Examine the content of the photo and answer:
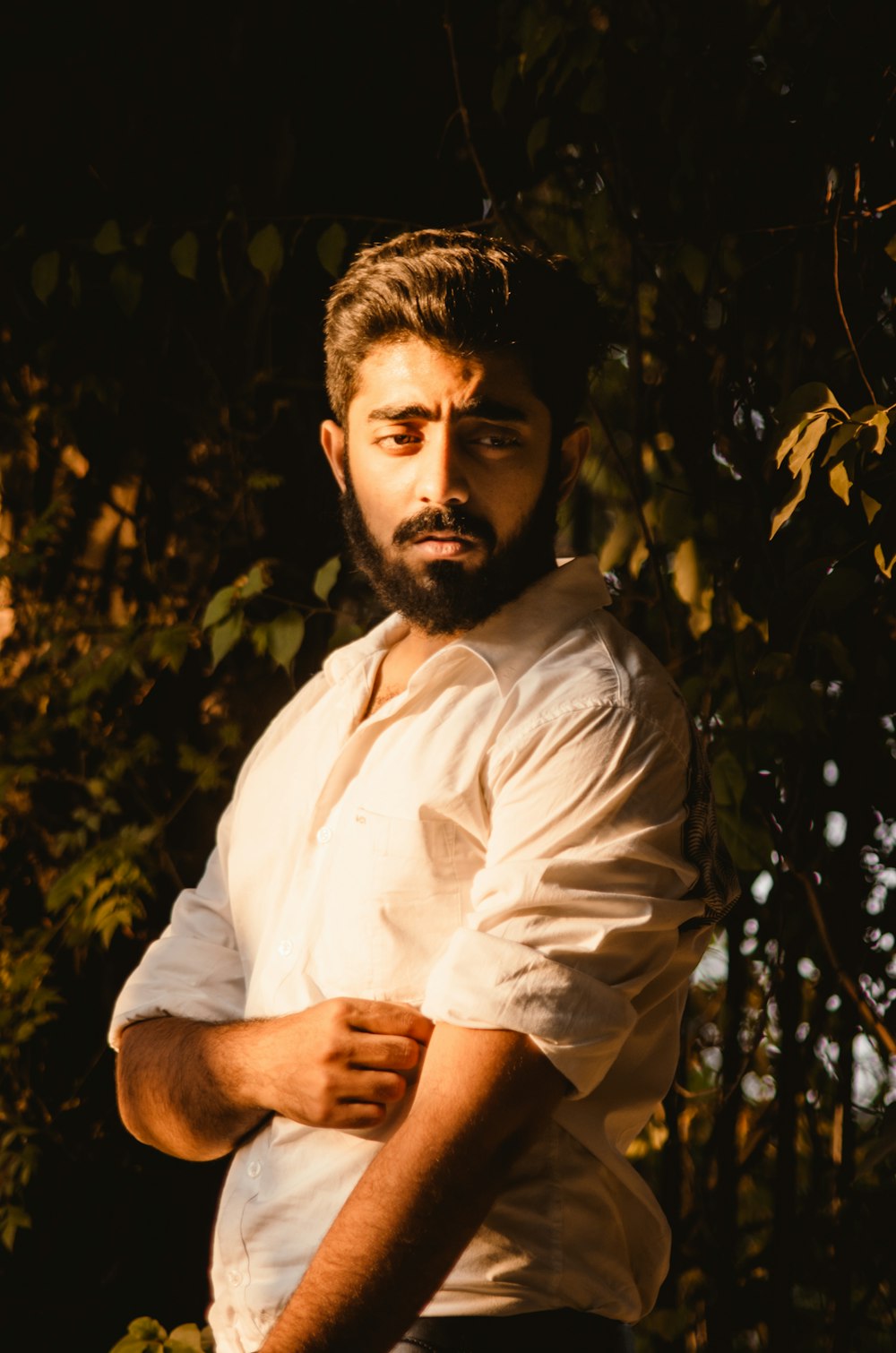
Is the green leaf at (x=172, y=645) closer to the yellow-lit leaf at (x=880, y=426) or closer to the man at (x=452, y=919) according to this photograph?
the man at (x=452, y=919)

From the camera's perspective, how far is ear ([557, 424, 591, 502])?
4.86 ft

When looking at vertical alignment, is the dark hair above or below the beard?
above

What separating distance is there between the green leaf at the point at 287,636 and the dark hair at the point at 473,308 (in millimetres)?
591

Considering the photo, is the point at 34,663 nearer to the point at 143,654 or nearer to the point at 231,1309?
the point at 143,654

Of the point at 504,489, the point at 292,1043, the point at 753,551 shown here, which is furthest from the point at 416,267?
the point at 292,1043

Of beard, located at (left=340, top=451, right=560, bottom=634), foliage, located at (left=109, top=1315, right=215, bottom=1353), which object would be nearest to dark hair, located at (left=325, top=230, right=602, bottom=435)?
beard, located at (left=340, top=451, right=560, bottom=634)

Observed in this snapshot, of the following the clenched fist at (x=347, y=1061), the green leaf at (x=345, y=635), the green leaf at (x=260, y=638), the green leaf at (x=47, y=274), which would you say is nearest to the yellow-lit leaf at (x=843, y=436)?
the clenched fist at (x=347, y=1061)

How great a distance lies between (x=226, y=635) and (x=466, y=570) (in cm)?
77

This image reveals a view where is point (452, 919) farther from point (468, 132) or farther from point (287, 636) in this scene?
point (468, 132)

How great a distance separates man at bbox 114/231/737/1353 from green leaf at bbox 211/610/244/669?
A: 0.48 meters

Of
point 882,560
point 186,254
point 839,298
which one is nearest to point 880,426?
point 882,560

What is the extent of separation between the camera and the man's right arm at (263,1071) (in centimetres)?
117

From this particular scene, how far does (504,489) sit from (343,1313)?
846 mm

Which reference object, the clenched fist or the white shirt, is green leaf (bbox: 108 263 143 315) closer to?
the white shirt
